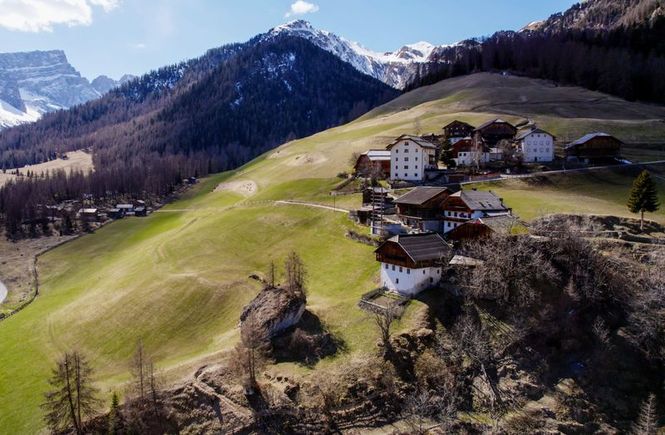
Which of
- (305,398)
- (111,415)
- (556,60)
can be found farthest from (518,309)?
(556,60)

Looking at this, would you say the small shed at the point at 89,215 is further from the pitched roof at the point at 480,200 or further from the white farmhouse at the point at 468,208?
the pitched roof at the point at 480,200

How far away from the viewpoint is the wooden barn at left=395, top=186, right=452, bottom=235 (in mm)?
76750

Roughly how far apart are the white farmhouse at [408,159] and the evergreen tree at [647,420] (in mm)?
66204

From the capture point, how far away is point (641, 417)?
148 feet

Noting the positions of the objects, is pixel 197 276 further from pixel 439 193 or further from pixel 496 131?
pixel 496 131

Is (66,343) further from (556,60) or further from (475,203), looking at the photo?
(556,60)

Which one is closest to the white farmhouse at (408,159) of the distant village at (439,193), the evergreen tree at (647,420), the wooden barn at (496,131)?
the distant village at (439,193)

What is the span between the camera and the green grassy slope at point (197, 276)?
60.9 m

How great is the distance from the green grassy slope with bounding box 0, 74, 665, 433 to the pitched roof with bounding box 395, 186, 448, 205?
11.6 m

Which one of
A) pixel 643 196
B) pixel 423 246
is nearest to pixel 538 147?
pixel 643 196

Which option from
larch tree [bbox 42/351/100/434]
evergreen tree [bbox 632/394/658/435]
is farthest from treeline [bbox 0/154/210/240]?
evergreen tree [bbox 632/394/658/435]

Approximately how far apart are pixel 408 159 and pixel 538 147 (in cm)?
3148

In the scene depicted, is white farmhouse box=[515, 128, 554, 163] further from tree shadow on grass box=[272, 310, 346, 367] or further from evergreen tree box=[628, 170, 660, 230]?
tree shadow on grass box=[272, 310, 346, 367]

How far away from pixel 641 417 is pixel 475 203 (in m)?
36.0
